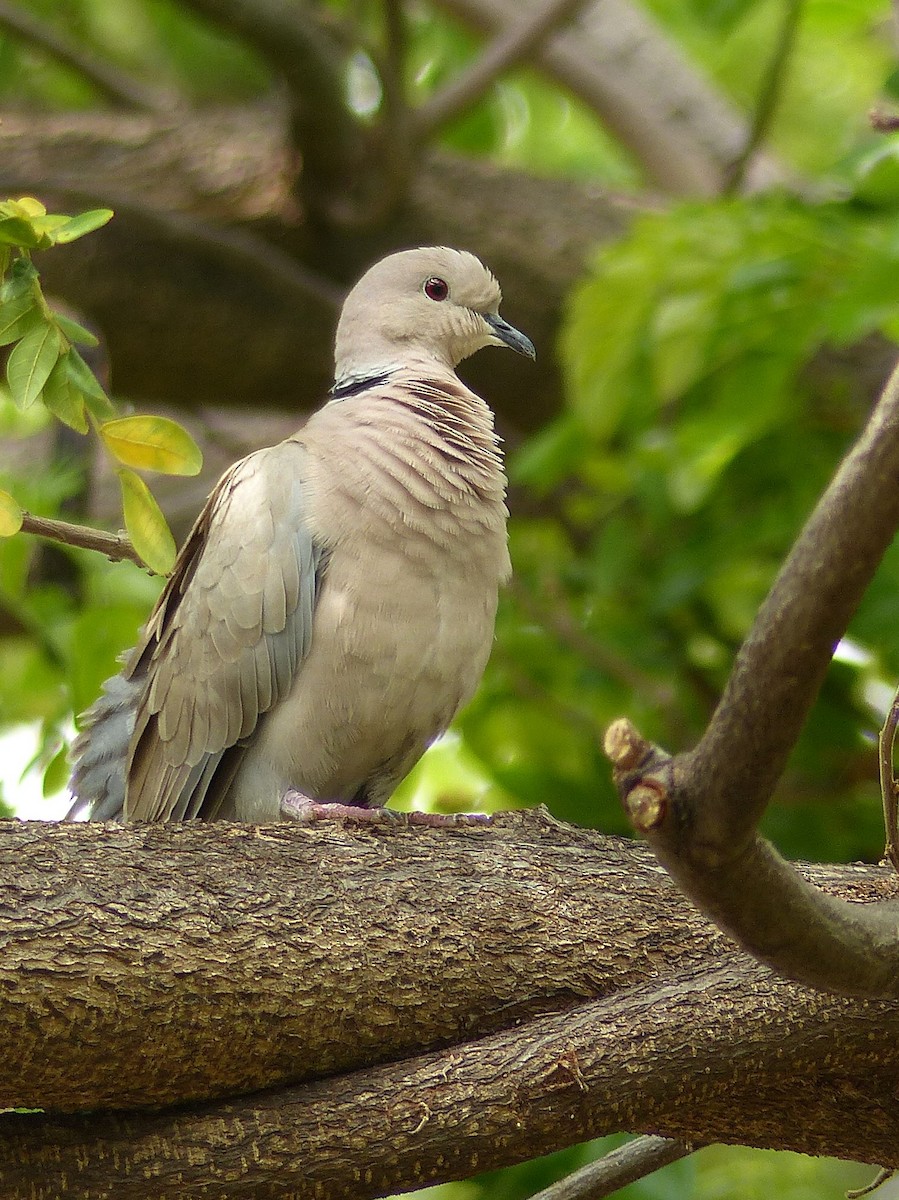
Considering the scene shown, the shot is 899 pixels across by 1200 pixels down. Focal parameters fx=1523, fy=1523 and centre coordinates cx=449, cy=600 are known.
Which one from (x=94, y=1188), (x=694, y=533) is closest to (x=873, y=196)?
(x=694, y=533)

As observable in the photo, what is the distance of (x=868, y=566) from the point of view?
1219 mm

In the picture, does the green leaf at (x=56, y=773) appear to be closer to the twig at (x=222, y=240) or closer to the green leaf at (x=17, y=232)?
the green leaf at (x=17, y=232)

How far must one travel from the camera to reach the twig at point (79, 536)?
6.73ft

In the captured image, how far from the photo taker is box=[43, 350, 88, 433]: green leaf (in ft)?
6.17

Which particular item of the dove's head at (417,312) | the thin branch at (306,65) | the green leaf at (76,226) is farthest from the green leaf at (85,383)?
the thin branch at (306,65)

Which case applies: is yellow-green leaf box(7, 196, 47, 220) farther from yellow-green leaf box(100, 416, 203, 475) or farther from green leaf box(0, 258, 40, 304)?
yellow-green leaf box(100, 416, 203, 475)

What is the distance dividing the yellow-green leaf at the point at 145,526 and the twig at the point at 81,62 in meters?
3.17

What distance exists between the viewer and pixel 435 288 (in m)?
3.12

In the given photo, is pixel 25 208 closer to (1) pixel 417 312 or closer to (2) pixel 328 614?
(2) pixel 328 614

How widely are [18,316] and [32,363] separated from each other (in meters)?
0.07

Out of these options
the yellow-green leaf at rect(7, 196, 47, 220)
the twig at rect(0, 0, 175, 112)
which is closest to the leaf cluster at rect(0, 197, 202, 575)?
the yellow-green leaf at rect(7, 196, 47, 220)

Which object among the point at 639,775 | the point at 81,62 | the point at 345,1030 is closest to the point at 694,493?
the point at 345,1030

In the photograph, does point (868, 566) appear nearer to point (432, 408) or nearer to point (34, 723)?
point (432, 408)

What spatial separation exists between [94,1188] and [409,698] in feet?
3.30
